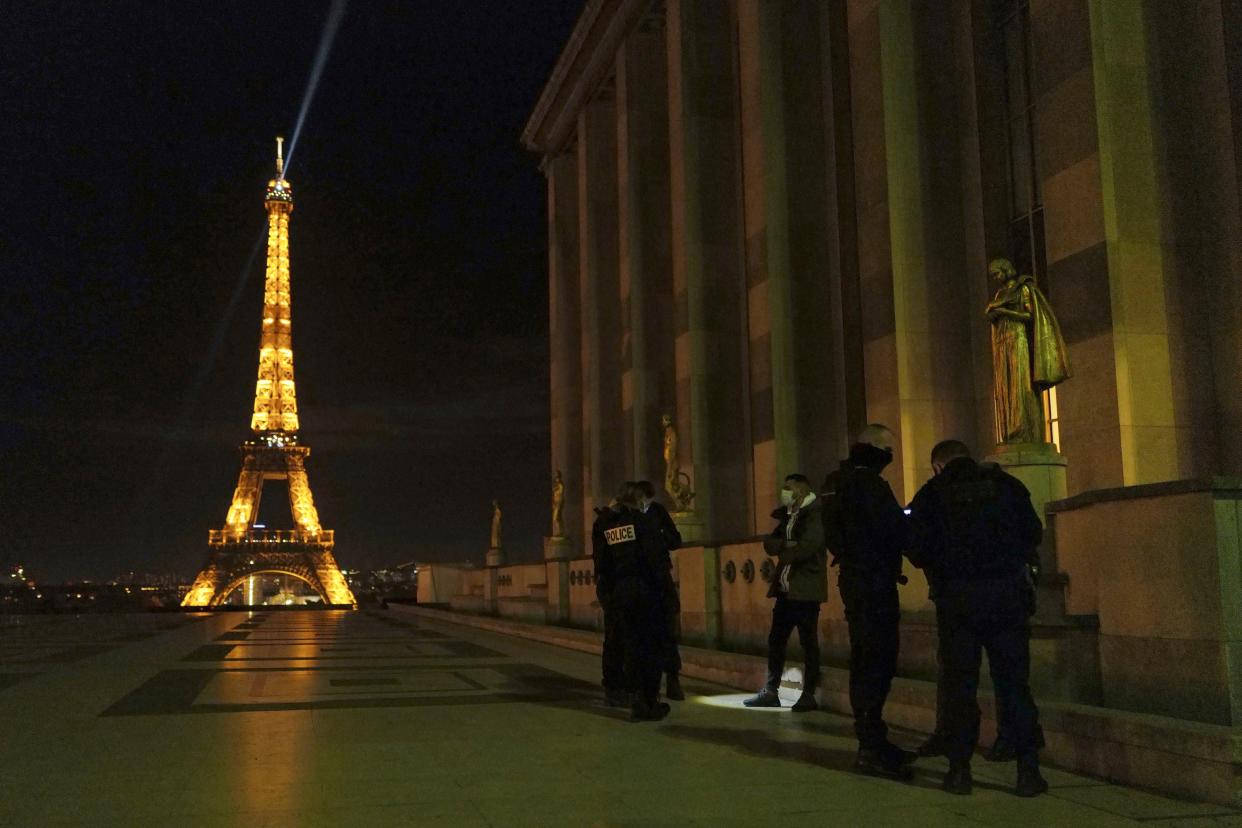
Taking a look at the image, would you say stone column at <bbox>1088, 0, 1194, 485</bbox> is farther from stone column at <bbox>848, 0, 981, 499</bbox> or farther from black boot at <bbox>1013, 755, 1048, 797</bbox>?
black boot at <bbox>1013, 755, 1048, 797</bbox>

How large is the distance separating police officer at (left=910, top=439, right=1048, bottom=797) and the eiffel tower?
8306cm

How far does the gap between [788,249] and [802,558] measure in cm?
1218

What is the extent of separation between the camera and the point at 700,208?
2498 cm

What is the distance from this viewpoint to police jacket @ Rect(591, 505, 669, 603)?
1019cm

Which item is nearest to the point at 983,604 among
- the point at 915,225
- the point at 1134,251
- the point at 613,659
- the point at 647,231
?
the point at 613,659

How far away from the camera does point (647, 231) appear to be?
2927 cm

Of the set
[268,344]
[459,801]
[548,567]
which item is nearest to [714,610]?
[459,801]

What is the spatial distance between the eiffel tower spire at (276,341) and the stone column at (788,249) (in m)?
78.4

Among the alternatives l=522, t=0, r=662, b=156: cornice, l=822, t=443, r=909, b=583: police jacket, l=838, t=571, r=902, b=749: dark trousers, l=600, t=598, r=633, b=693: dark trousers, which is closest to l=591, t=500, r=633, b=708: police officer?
l=600, t=598, r=633, b=693: dark trousers

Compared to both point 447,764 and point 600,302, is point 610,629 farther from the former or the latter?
point 600,302

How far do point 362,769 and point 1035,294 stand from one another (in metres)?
7.22

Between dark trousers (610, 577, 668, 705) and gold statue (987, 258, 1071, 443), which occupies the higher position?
gold statue (987, 258, 1071, 443)

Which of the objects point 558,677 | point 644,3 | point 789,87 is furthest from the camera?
point 644,3

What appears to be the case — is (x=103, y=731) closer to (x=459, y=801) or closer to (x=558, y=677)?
(x=459, y=801)
